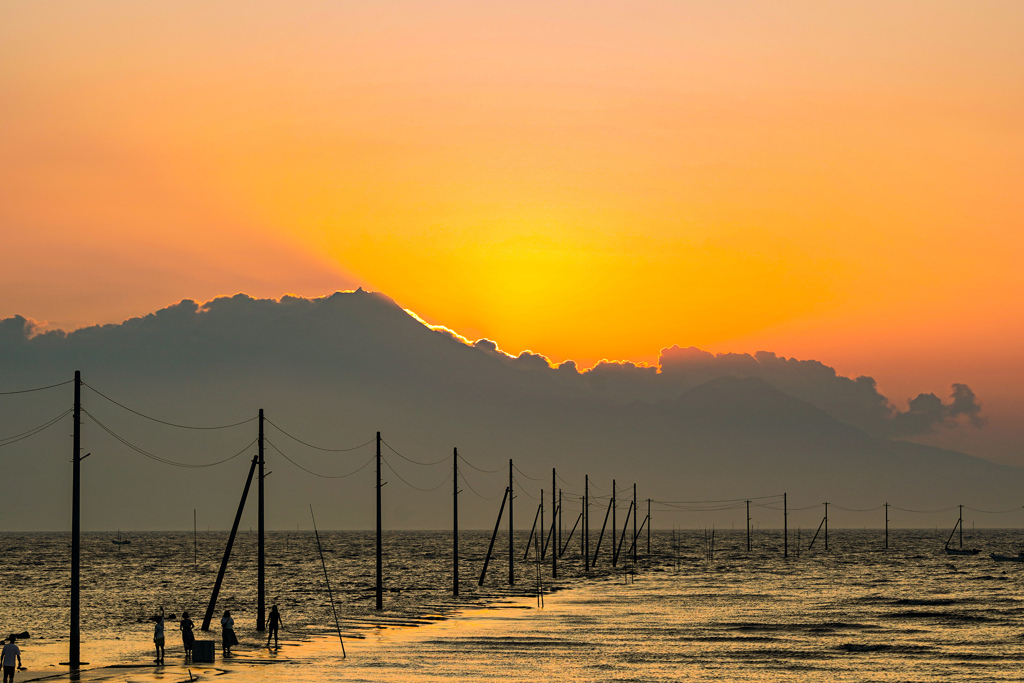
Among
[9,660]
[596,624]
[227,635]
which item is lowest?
[596,624]

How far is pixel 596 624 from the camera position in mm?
72875

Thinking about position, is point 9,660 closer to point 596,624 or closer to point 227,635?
point 227,635

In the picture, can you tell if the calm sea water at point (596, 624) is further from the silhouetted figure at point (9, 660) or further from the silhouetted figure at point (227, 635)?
the silhouetted figure at point (9, 660)

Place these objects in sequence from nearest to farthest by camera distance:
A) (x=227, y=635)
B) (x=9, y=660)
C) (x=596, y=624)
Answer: (x=9, y=660), (x=227, y=635), (x=596, y=624)

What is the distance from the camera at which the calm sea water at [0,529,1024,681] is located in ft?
168

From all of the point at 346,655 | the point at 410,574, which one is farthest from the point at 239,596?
the point at 346,655

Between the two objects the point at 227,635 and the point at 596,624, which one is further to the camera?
the point at 596,624

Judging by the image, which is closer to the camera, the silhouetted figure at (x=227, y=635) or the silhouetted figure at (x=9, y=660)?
the silhouetted figure at (x=9, y=660)

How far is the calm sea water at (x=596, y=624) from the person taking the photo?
51.3 m

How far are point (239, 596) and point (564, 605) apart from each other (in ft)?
122

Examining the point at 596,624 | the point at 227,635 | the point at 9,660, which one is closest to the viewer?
the point at 9,660

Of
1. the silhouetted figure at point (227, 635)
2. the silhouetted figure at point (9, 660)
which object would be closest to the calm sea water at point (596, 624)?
the silhouetted figure at point (227, 635)

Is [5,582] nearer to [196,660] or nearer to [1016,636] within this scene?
[196,660]

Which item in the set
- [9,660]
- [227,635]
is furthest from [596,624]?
[9,660]
